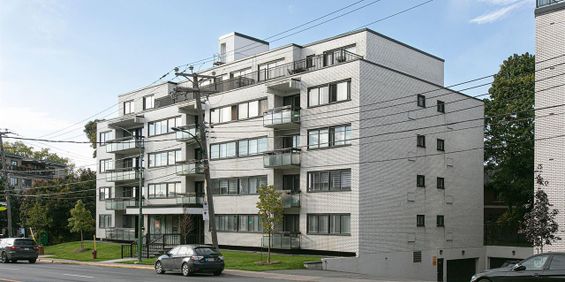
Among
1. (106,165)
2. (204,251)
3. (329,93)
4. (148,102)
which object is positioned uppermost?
(148,102)

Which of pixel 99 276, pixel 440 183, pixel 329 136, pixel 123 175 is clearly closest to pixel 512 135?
pixel 440 183

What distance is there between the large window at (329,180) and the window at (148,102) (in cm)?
2409

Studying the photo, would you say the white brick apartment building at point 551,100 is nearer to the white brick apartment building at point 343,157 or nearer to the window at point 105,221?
the white brick apartment building at point 343,157

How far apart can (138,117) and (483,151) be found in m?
30.5

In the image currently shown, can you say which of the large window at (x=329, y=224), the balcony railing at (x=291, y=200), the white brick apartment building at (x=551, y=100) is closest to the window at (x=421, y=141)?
the large window at (x=329, y=224)

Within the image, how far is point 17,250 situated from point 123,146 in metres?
21.4

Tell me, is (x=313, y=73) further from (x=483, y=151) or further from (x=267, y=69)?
(x=483, y=151)

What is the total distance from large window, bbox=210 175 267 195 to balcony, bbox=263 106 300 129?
4.03 metres

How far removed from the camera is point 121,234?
58531 millimetres

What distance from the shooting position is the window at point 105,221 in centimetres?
6298

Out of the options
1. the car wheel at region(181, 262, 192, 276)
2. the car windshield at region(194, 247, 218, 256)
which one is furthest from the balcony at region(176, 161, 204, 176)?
the car wheel at region(181, 262, 192, 276)

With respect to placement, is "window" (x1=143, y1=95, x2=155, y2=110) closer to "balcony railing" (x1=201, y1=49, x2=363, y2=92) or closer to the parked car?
"balcony railing" (x1=201, y1=49, x2=363, y2=92)

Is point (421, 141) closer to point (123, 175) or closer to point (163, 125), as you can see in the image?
point (163, 125)

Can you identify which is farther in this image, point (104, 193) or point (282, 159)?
point (104, 193)
